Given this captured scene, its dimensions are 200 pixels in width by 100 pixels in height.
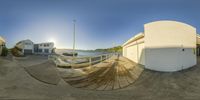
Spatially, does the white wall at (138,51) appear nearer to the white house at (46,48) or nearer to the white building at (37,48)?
the white building at (37,48)

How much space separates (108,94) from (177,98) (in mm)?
2494

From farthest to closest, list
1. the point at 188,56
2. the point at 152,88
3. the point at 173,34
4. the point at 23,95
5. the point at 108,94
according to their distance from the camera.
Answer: the point at 188,56 → the point at 173,34 → the point at 152,88 → the point at 108,94 → the point at 23,95

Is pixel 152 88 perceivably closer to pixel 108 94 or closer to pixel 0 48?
pixel 108 94

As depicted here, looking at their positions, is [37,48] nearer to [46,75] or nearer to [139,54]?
[139,54]

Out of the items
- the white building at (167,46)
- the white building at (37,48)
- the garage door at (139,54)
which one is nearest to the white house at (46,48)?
the white building at (37,48)

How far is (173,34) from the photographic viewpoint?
1106 centimetres

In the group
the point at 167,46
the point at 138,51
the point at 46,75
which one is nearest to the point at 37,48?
the point at 138,51

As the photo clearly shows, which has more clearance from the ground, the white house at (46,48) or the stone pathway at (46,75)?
the white house at (46,48)

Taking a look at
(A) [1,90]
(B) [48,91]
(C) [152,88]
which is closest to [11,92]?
(A) [1,90]

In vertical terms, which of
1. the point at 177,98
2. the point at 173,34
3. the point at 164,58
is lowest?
the point at 177,98

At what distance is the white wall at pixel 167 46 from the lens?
10969mm

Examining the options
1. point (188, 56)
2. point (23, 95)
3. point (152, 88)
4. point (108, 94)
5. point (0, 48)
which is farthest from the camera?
point (0, 48)

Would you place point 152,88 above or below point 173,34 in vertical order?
below

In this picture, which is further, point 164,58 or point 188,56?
point 188,56
